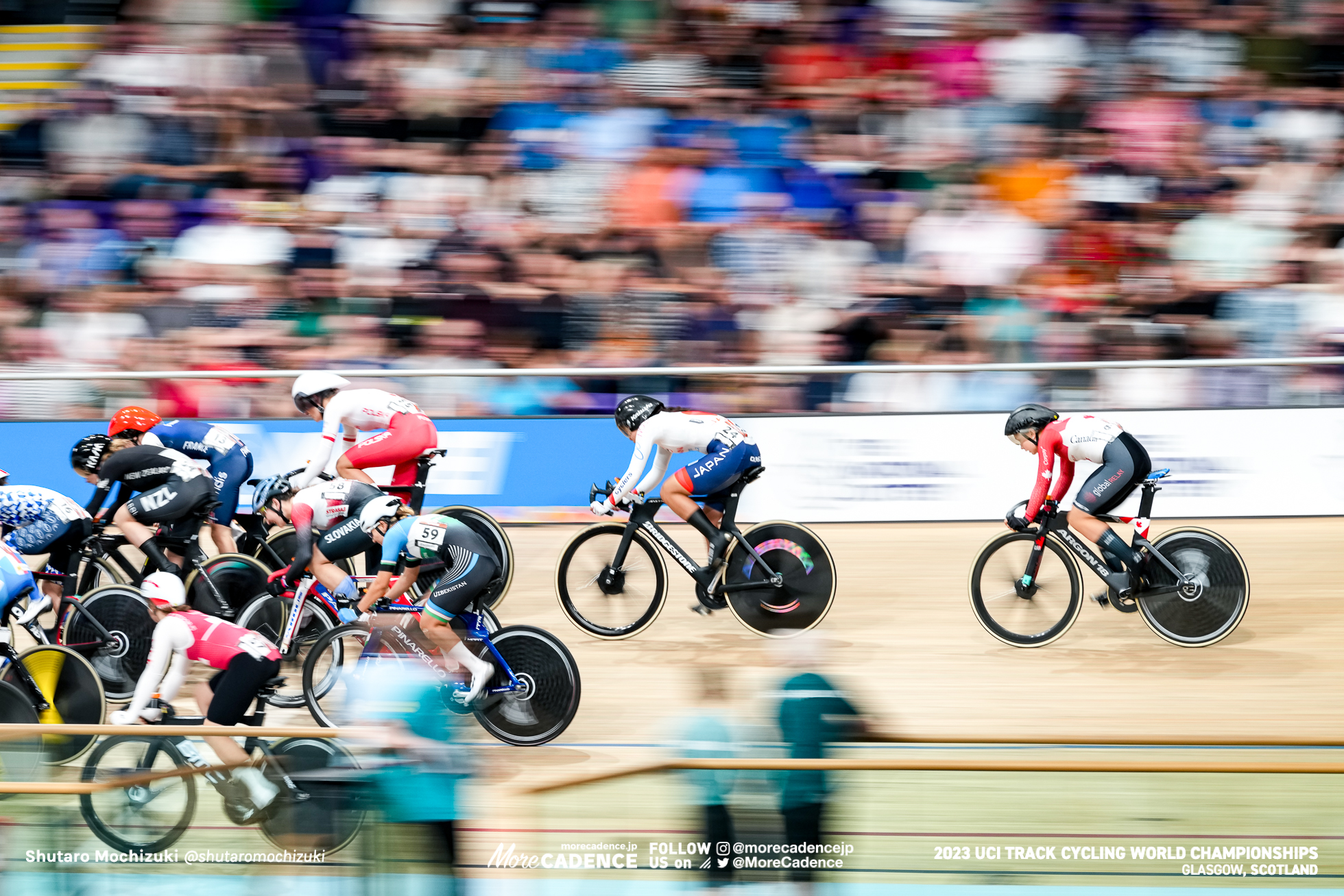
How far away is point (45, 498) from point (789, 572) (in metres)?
4.67

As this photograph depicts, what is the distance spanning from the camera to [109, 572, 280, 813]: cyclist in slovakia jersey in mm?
7262

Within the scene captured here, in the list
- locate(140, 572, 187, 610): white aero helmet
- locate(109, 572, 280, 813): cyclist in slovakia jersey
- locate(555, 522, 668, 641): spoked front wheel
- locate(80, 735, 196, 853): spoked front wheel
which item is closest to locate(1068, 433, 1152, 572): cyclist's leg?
locate(555, 522, 668, 641): spoked front wheel

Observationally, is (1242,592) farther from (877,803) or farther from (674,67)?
(674,67)

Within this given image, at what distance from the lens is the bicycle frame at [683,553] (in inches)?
372

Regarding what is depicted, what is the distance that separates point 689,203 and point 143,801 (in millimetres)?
8004

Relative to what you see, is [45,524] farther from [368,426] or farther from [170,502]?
[368,426]

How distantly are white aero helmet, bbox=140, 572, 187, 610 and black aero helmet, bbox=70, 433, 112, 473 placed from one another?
2.44 meters

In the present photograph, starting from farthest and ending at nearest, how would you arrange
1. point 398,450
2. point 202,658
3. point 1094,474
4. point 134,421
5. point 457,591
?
point 134,421 → point 398,450 → point 1094,474 → point 457,591 → point 202,658

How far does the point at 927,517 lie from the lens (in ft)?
34.0

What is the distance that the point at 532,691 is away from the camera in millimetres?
7949

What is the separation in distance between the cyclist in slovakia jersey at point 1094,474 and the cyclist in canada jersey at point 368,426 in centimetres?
397

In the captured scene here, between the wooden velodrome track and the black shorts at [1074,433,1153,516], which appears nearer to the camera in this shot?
the wooden velodrome track

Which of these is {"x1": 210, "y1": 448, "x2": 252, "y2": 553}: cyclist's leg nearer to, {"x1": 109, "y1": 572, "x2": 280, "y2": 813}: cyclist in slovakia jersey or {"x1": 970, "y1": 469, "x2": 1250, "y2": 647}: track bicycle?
{"x1": 109, "y1": 572, "x2": 280, "y2": 813}: cyclist in slovakia jersey

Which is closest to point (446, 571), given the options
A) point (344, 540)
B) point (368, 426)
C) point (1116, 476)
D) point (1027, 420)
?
point (344, 540)
